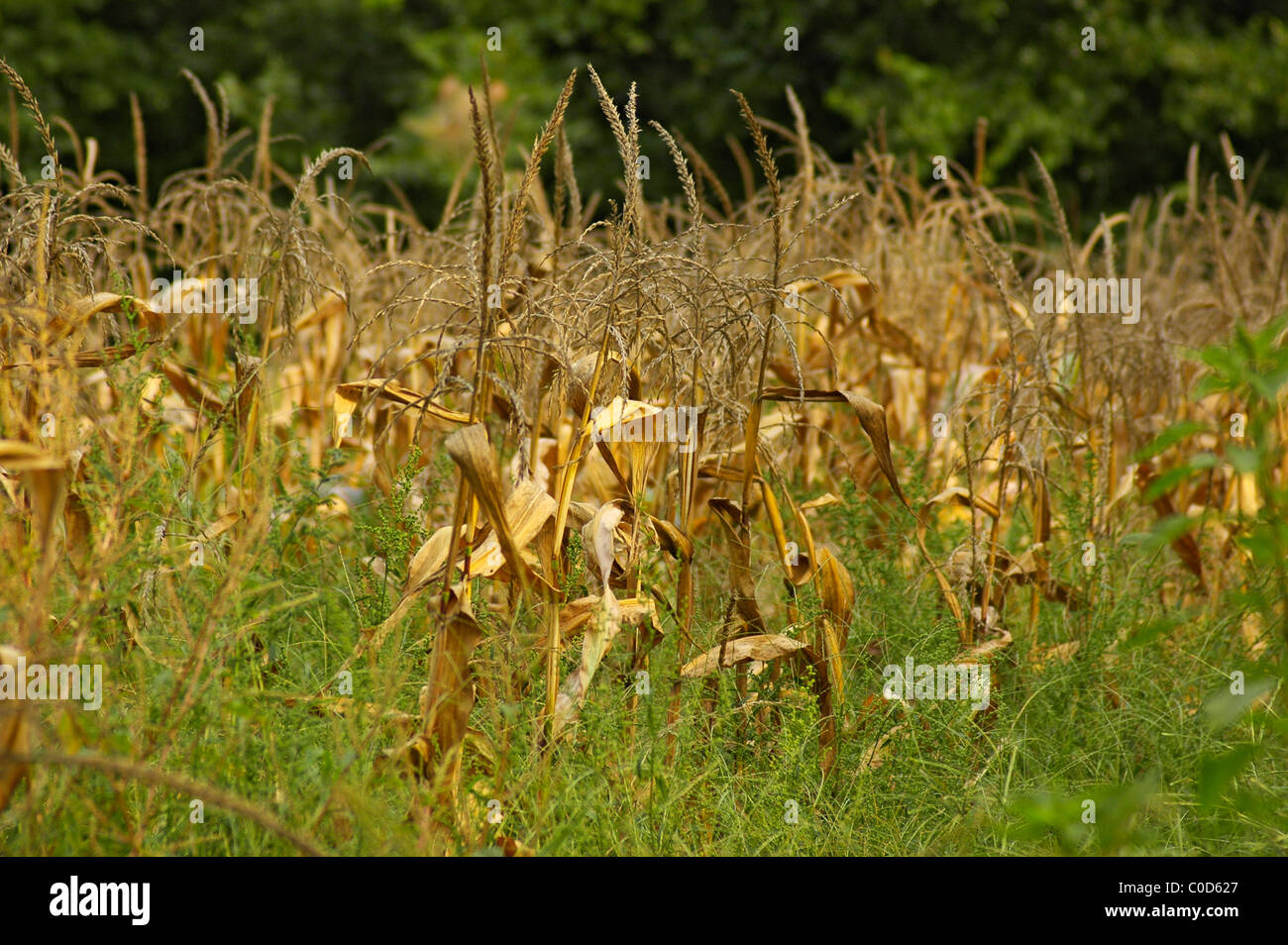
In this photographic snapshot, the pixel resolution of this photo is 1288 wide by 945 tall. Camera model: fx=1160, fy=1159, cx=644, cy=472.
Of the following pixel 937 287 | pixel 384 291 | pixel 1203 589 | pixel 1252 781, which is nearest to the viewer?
pixel 1252 781

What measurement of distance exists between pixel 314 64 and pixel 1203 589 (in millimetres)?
12152

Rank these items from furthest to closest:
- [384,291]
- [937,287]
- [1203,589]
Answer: [937,287] < [384,291] < [1203,589]

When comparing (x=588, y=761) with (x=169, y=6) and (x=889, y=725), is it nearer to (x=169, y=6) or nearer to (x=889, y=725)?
(x=889, y=725)

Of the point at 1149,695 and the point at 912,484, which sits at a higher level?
the point at 912,484

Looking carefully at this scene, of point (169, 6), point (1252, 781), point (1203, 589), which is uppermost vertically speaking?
point (169, 6)

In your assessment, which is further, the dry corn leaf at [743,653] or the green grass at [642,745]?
the dry corn leaf at [743,653]

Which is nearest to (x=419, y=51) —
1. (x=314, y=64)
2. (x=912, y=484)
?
(x=314, y=64)

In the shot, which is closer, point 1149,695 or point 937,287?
point 1149,695

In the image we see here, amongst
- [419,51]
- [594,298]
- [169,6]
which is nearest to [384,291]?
[594,298]

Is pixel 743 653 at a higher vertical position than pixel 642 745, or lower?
higher

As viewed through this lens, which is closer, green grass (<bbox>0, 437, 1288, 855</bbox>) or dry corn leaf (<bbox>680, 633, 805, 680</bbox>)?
green grass (<bbox>0, 437, 1288, 855</bbox>)

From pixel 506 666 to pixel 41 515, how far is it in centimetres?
83

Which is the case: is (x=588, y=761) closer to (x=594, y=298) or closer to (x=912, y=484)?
(x=594, y=298)

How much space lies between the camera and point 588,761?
2305 millimetres
